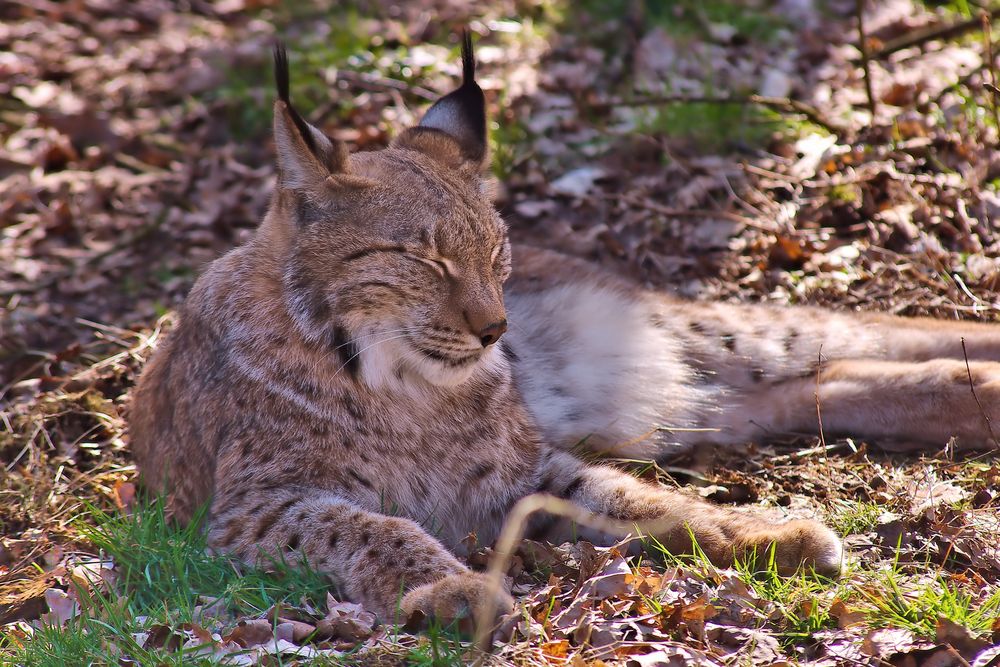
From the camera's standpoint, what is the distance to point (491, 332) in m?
3.24

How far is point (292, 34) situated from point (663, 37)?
2865 millimetres

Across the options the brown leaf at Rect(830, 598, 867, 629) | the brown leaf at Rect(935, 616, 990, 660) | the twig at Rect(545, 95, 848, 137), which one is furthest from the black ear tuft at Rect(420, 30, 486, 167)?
the twig at Rect(545, 95, 848, 137)

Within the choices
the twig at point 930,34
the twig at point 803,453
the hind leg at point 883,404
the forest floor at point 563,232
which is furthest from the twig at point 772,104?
the twig at point 803,453

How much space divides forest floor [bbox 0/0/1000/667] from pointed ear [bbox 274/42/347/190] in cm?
123

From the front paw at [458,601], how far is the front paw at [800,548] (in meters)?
0.83

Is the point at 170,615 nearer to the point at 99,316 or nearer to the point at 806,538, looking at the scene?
the point at 806,538

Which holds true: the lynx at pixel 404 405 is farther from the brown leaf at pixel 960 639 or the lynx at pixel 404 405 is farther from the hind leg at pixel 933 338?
the brown leaf at pixel 960 639

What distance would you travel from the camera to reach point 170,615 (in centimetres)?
303

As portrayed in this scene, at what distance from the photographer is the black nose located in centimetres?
323

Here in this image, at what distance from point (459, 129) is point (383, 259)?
79 cm

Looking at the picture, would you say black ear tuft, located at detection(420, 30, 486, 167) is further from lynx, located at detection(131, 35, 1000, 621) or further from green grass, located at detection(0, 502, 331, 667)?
green grass, located at detection(0, 502, 331, 667)

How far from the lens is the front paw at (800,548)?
10.2 ft

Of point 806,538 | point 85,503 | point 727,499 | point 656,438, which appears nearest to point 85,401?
point 85,503

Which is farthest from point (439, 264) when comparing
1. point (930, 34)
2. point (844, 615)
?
point (930, 34)
